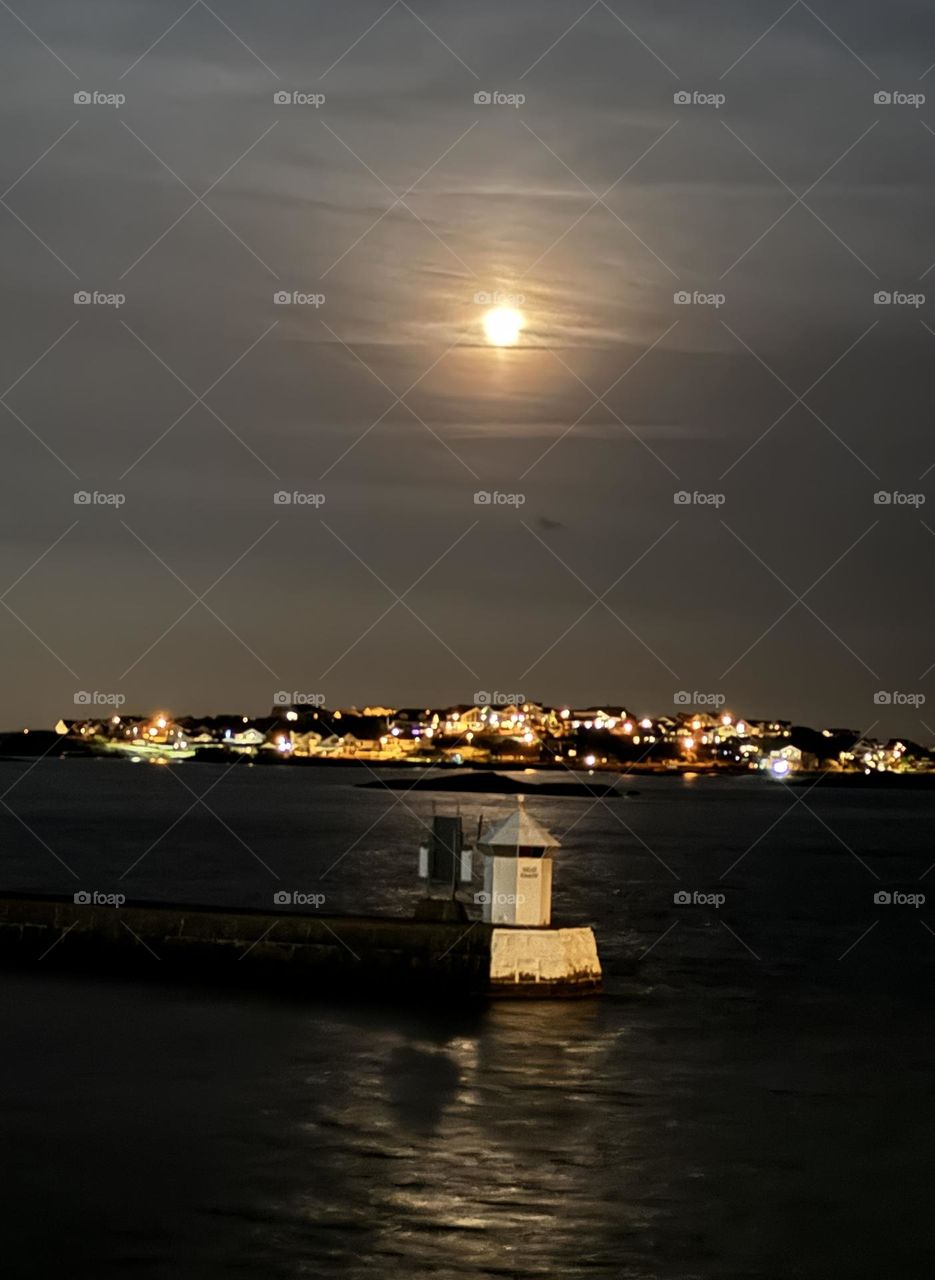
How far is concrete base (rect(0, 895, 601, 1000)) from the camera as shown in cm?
2223

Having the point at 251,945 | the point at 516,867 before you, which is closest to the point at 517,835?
the point at 516,867

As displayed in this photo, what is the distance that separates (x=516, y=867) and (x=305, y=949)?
10.9 ft

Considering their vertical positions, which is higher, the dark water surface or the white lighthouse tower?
the white lighthouse tower

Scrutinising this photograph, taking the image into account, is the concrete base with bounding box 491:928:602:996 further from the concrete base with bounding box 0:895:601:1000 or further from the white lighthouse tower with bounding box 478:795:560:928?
the white lighthouse tower with bounding box 478:795:560:928

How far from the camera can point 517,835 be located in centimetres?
2167

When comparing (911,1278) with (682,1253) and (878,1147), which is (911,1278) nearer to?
(682,1253)

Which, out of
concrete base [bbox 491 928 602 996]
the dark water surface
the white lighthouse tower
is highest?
the white lighthouse tower

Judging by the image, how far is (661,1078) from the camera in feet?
69.9

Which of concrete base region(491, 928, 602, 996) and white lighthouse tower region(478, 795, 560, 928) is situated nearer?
white lighthouse tower region(478, 795, 560, 928)

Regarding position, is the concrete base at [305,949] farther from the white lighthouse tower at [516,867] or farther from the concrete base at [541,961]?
the white lighthouse tower at [516,867]

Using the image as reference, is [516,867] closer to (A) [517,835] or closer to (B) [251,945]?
(A) [517,835]

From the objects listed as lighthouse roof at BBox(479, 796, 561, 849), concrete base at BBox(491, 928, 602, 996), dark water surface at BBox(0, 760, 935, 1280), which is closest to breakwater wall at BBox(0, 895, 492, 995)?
concrete base at BBox(491, 928, 602, 996)

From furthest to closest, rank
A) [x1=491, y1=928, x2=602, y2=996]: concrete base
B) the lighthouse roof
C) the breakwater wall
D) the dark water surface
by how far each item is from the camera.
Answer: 1. the breakwater wall
2. [x1=491, y1=928, x2=602, y2=996]: concrete base
3. the lighthouse roof
4. the dark water surface

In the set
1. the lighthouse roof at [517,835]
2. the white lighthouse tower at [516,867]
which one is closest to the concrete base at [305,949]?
the white lighthouse tower at [516,867]
